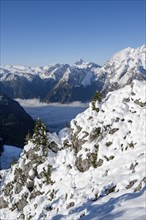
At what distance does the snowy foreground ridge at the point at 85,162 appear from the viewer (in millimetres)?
36344

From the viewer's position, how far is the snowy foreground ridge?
36.3 metres

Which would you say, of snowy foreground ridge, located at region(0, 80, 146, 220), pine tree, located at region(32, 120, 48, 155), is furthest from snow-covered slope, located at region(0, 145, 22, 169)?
pine tree, located at region(32, 120, 48, 155)

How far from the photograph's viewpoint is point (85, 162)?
167 feet

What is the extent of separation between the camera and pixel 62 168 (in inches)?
2199

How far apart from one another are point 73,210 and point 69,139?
34.1 m

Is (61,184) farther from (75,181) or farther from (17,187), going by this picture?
(17,187)

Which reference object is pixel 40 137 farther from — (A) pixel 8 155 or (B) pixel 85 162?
(A) pixel 8 155

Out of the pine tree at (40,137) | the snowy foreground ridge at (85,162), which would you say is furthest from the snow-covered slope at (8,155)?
the pine tree at (40,137)

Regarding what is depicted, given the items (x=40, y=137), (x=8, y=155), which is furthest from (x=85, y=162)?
(x=8, y=155)

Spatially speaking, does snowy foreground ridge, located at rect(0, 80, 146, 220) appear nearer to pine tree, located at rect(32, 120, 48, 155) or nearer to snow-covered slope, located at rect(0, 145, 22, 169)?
pine tree, located at rect(32, 120, 48, 155)

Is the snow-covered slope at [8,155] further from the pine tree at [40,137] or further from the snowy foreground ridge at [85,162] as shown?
the pine tree at [40,137]

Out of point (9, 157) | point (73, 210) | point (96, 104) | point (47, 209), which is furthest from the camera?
point (9, 157)

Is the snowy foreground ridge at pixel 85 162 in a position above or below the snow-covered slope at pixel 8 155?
above

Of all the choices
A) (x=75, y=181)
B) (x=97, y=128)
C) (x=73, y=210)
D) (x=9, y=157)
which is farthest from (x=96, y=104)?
(x=9, y=157)
